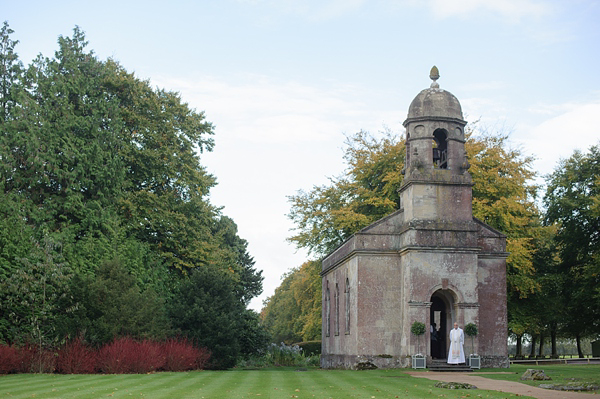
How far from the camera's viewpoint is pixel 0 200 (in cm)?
3309

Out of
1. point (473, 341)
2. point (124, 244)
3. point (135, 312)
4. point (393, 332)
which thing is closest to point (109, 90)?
point (124, 244)

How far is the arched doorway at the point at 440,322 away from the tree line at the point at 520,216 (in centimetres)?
836

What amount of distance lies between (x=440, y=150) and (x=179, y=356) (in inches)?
636

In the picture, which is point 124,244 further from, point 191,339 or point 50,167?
point 191,339

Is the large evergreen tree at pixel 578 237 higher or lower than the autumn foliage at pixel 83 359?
higher

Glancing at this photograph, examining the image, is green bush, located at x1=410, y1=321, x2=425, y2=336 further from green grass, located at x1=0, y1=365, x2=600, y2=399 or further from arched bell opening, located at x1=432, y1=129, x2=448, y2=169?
arched bell opening, located at x1=432, y1=129, x2=448, y2=169

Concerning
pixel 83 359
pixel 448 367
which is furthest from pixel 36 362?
pixel 448 367

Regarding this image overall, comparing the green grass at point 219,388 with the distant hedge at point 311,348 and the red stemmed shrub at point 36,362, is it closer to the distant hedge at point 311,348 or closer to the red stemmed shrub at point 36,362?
the red stemmed shrub at point 36,362

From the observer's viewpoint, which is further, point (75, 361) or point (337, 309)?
point (337, 309)

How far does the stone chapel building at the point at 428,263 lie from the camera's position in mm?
→ 30734

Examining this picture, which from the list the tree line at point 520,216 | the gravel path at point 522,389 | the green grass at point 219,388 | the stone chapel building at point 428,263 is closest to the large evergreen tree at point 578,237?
the tree line at point 520,216

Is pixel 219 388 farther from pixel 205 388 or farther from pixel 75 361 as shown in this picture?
pixel 75 361

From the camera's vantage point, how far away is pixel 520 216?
1722 inches

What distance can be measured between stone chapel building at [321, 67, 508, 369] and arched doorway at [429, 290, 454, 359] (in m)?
0.05
